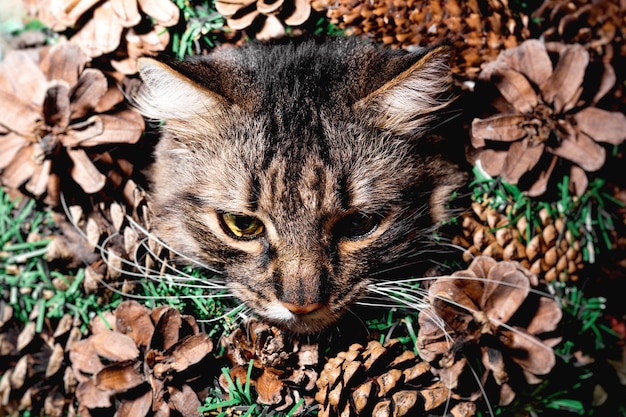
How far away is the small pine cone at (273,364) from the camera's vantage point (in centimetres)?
93

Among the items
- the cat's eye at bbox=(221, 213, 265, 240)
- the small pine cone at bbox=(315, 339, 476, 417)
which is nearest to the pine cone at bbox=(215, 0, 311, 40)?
the cat's eye at bbox=(221, 213, 265, 240)

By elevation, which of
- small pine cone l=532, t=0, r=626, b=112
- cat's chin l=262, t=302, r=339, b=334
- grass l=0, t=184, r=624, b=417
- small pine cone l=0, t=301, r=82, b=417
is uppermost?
small pine cone l=532, t=0, r=626, b=112

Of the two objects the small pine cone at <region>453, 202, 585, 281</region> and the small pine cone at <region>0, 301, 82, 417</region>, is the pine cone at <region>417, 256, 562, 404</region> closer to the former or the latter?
the small pine cone at <region>453, 202, 585, 281</region>

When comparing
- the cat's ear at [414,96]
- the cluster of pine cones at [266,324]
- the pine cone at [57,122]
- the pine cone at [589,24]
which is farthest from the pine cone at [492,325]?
the pine cone at [57,122]

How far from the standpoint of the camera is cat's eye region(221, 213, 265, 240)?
1.02 m

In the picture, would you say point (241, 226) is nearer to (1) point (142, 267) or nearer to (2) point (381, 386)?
(1) point (142, 267)

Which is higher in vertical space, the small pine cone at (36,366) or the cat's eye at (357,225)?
the cat's eye at (357,225)

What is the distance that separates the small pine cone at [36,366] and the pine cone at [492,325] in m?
0.68

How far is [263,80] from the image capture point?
1.03 meters

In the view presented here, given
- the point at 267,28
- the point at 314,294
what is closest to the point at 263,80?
the point at 267,28

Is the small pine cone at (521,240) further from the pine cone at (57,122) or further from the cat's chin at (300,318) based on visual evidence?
the pine cone at (57,122)

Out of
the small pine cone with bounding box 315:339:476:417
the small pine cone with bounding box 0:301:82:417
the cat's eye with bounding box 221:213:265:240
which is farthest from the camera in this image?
the small pine cone with bounding box 0:301:82:417

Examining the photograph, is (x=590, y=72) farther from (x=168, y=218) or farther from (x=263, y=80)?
(x=168, y=218)

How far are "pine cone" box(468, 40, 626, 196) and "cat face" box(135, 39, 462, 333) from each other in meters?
0.11
